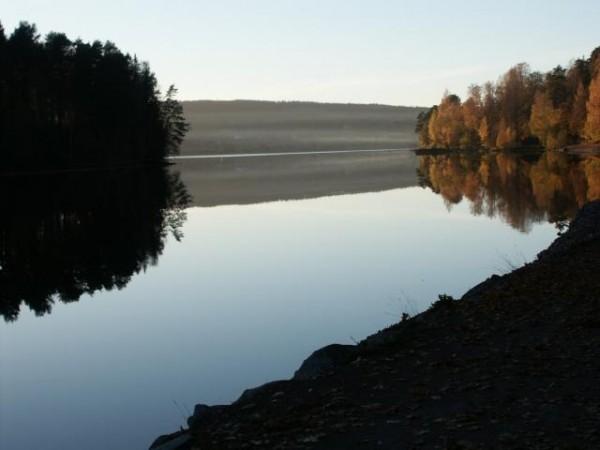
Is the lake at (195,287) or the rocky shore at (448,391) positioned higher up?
the rocky shore at (448,391)

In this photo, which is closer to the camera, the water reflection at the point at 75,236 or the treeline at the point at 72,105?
the water reflection at the point at 75,236

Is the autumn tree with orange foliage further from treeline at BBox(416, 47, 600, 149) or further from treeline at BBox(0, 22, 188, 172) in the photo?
treeline at BBox(0, 22, 188, 172)

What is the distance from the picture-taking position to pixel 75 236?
34.8 m

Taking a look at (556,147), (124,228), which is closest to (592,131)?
(556,147)

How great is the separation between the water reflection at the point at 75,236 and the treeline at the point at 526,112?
63668 mm

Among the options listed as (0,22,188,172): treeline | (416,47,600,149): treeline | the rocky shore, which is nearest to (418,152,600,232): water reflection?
the rocky shore

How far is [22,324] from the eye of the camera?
60.5 ft

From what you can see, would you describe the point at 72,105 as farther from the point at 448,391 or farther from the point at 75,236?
the point at 448,391

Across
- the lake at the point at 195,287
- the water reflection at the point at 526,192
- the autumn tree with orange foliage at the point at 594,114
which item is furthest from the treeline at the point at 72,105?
the autumn tree with orange foliage at the point at 594,114

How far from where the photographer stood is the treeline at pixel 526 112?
358ft

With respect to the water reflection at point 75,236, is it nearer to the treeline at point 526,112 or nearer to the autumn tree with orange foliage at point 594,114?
the autumn tree with orange foliage at point 594,114

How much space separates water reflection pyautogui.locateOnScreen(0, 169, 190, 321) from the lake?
12 cm

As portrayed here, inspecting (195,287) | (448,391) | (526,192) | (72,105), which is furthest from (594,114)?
(448,391)

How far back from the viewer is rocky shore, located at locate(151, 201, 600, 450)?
8.03 meters
